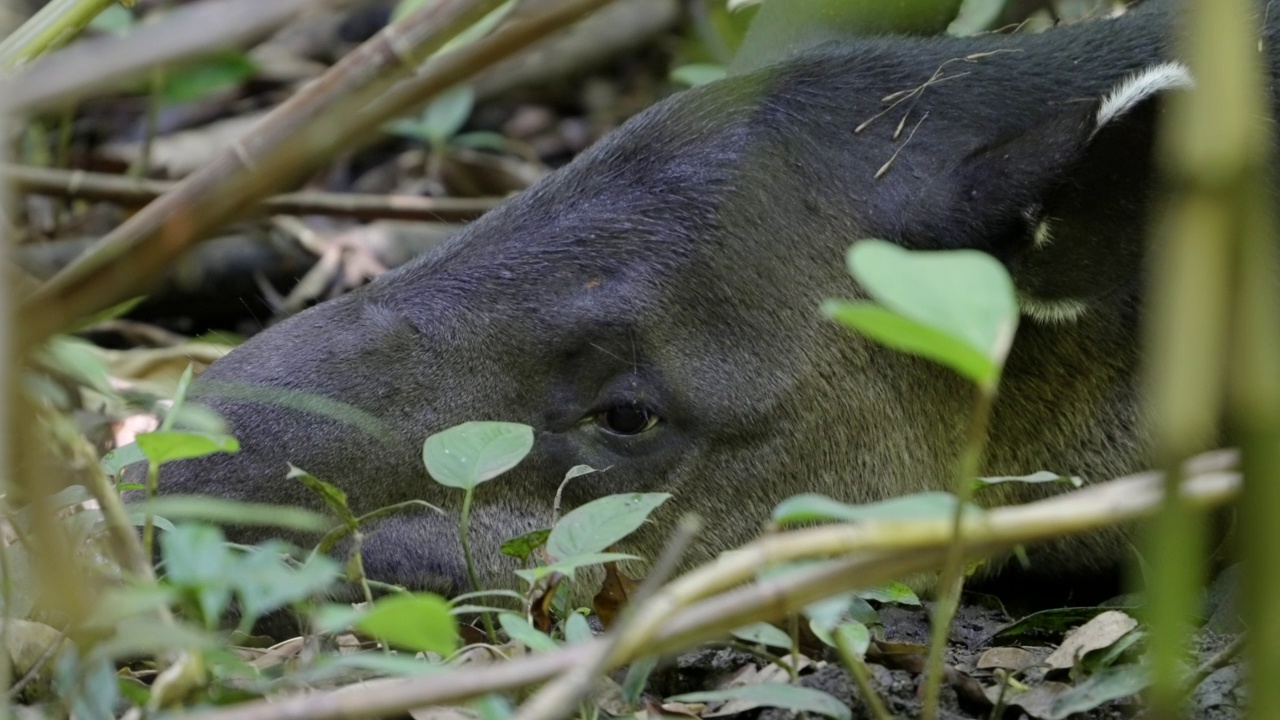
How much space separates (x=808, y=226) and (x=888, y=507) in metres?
1.60

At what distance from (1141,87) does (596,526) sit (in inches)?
51.2

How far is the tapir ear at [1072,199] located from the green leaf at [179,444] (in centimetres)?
159

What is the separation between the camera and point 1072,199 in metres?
2.88

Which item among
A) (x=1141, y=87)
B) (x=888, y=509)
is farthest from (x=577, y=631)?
(x=1141, y=87)

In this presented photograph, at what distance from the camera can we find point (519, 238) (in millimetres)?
3117

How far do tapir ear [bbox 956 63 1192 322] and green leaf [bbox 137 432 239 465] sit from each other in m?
1.59

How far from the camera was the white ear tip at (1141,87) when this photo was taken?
2678mm

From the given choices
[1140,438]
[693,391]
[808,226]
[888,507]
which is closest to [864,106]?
[808,226]

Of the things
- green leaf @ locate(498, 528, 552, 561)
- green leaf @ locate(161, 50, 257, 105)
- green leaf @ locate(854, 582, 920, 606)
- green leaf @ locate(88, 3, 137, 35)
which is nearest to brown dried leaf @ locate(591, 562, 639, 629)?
green leaf @ locate(498, 528, 552, 561)

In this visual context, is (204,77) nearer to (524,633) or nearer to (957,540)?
(524,633)

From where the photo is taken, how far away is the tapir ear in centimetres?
281

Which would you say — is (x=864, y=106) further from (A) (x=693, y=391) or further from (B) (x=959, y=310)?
(B) (x=959, y=310)

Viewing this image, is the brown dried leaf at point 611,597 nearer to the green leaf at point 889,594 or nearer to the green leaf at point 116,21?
the green leaf at point 889,594

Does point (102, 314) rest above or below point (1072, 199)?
below
